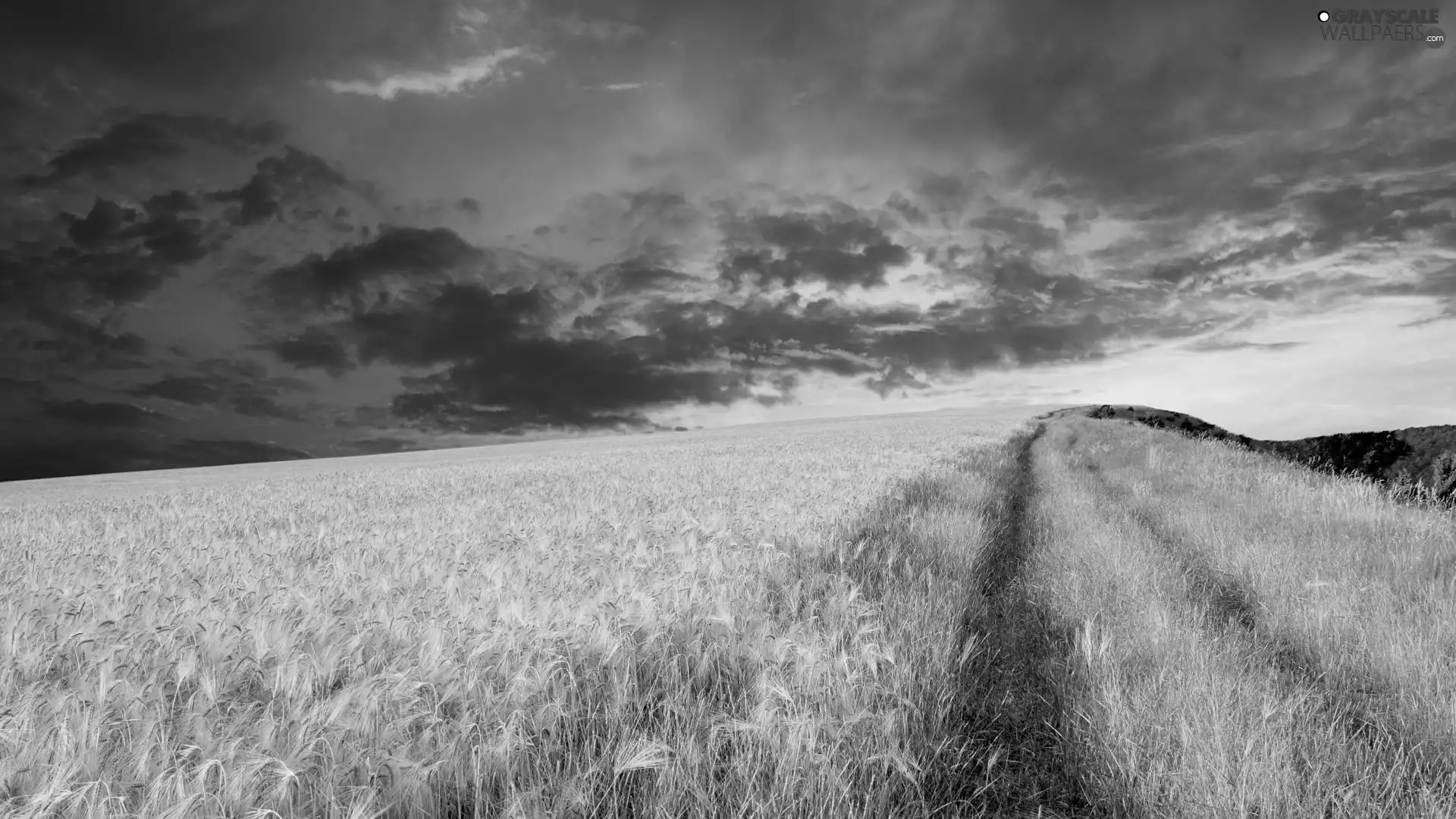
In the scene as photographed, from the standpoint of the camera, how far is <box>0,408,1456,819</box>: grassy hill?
2.44m

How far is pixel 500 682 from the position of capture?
304cm

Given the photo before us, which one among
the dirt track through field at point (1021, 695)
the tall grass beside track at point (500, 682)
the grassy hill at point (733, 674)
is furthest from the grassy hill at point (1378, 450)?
the tall grass beside track at point (500, 682)

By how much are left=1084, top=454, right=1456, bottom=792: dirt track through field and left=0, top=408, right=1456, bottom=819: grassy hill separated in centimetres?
3

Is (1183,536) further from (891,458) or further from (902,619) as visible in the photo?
(891,458)

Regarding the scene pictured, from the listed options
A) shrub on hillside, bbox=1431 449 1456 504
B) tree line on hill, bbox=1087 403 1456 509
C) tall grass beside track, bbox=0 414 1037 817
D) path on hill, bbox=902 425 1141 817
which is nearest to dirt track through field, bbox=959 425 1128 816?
path on hill, bbox=902 425 1141 817

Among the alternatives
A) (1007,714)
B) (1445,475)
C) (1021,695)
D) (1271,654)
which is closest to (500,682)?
(1007,714)

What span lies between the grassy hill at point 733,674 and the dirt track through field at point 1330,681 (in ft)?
0.10

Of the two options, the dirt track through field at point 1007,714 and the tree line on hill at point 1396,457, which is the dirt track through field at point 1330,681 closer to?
the dirt track through field at point 1007,714

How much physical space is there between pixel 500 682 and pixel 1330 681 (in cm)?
511

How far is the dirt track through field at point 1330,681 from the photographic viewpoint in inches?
127

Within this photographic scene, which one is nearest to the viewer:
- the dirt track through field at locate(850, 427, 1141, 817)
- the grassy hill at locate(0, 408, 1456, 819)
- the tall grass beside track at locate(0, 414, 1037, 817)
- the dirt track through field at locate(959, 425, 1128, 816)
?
the tall grass beside track at locate(0, 414, 1037, 817)

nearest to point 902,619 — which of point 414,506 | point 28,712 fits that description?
point 28,712

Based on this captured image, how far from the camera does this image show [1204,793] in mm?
2742

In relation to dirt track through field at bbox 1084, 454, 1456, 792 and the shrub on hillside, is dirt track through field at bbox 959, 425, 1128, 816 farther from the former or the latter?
the shrub on hillside
